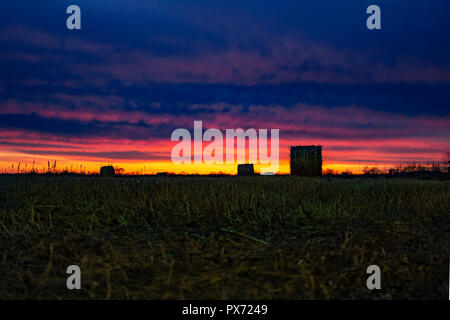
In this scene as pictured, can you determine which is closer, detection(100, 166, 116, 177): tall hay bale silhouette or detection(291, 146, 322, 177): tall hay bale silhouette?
detection(291, 146, 322, 177): tall hay bale silhouette

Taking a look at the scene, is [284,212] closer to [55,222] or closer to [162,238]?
[162,238]

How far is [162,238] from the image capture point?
5.66 metres

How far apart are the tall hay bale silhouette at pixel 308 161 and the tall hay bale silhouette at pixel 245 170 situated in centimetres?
325

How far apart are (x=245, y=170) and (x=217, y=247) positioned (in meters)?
20.2

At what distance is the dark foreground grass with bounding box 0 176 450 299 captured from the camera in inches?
167

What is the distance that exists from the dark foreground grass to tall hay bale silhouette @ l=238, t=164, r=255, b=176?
1739 centimetres

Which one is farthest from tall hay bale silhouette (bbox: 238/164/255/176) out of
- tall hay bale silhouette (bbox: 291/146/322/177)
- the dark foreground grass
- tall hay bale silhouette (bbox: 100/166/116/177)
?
the dark foreground grass

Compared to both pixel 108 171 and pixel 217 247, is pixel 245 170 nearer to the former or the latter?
pixel 108 171

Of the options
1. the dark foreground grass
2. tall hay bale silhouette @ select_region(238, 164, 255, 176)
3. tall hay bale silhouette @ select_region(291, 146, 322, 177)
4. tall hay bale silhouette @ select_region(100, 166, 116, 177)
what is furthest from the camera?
tall hay bale silhouette @ select_region(238, 164, 255, 176)

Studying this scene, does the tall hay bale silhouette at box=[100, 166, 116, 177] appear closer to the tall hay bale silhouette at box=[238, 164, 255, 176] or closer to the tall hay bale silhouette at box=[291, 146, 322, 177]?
the tall hay bale silhouette at box=[238, 164, 255, 176]

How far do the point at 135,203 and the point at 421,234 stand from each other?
463cm
